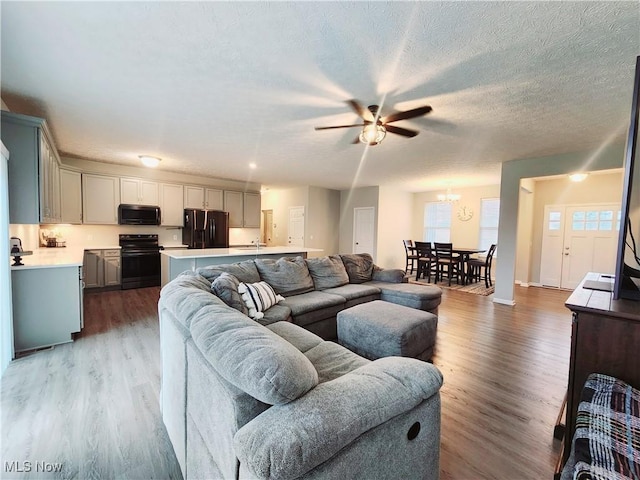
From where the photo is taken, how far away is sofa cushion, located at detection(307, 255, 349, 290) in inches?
152

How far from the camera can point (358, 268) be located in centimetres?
432

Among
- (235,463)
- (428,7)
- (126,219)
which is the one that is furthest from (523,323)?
(126,219)

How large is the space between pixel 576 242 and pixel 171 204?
8918 millimetres

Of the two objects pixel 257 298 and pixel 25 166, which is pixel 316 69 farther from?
pixel 25 166

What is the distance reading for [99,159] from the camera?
17.2 ft

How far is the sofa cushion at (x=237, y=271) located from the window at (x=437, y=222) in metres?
6.92

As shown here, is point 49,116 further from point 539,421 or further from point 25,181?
point 539,421

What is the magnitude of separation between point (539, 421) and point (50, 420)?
3361mm

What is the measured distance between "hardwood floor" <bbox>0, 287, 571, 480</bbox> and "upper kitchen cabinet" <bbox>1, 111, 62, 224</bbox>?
1.48m

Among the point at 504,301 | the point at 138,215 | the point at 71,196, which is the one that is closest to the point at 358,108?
the point at 504,301

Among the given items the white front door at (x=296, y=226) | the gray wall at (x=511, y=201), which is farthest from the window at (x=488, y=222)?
the white front door at (x=296, y=226)

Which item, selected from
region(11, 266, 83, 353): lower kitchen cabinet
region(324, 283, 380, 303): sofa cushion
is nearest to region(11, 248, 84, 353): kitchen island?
region(11, 266, 83, 353): lower kitchen cabinet

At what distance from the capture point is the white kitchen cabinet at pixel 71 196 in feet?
15.8

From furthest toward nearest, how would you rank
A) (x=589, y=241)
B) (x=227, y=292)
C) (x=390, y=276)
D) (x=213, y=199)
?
(x=213, y=199), (x=589, y=241), (x=390, y=276), (x=227, y=292)
